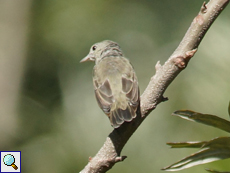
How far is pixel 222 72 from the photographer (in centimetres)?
607

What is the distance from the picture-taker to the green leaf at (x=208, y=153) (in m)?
2.12

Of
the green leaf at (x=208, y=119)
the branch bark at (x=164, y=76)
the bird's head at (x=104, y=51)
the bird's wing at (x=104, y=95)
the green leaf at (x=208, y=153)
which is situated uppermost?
the bird's head at (x=104, y=51)

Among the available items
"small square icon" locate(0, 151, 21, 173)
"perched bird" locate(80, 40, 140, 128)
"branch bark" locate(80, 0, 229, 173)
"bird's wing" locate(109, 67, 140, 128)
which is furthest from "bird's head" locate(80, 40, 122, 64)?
"branch bark" locate(80, 0, 229, 173)

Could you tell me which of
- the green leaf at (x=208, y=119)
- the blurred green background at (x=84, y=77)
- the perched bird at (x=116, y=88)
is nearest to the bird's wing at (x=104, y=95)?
the perched bird at (x=116, y=88)

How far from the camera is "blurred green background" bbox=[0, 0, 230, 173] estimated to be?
646 cm

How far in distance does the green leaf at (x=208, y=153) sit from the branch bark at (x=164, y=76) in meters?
0.54

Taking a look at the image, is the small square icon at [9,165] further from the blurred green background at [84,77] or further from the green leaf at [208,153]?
the green leaf at [208,153]

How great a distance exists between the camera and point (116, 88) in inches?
163

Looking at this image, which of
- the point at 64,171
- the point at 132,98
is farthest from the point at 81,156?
the point at 132,98

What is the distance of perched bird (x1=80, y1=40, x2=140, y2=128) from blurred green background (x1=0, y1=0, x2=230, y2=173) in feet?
6.13

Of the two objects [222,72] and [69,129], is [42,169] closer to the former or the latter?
[69,129]

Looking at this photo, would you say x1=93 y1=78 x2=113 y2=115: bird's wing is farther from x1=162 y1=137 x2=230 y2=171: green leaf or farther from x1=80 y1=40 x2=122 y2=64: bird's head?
x1=162 y1=137 x2=230 y2=171: green leaf

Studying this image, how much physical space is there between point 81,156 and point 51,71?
8.63 feet

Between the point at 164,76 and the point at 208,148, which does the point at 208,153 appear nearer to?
the point at 208,148
